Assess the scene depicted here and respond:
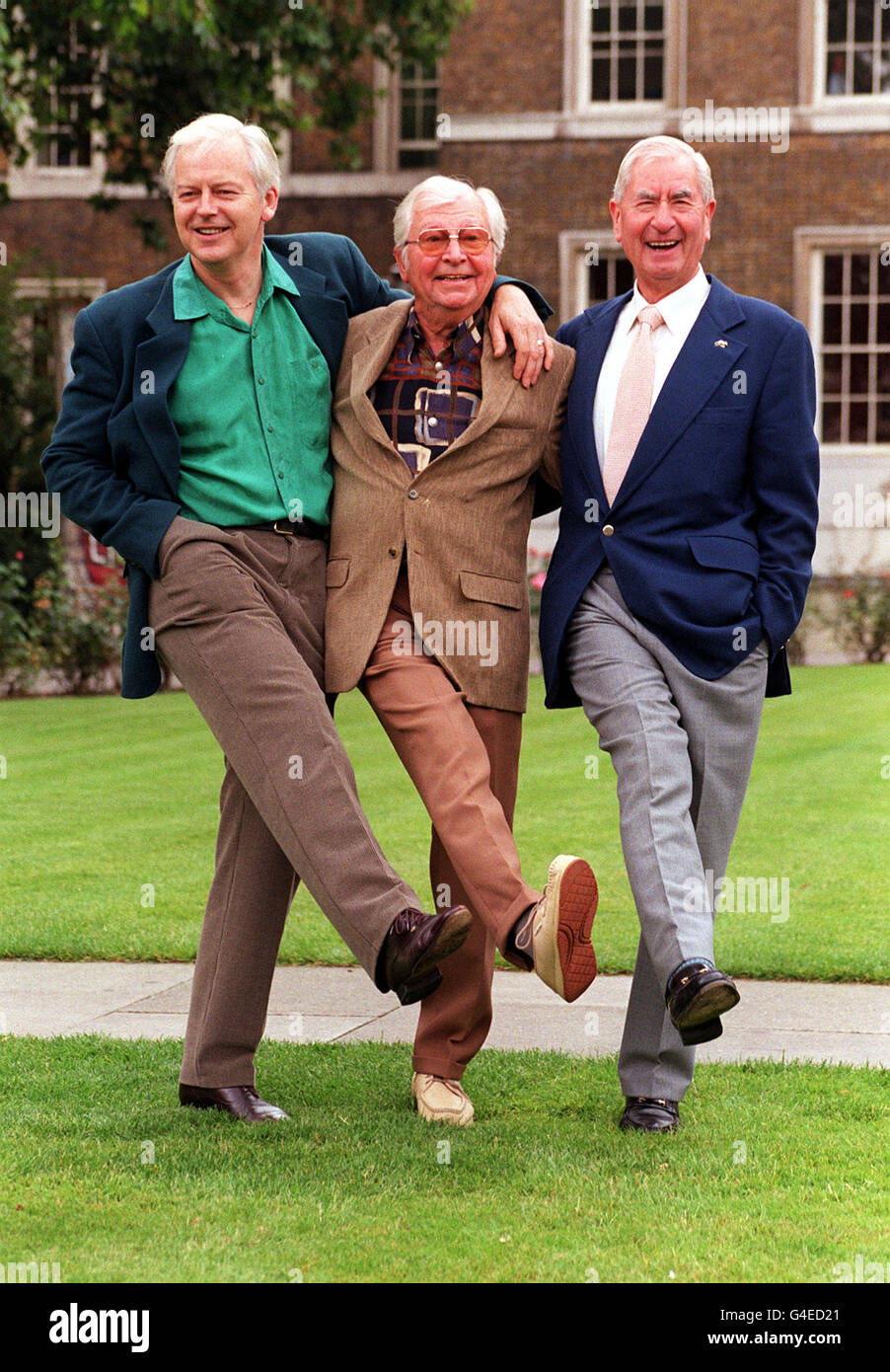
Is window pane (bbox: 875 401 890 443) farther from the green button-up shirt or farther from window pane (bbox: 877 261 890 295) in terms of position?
the green button-up shirt

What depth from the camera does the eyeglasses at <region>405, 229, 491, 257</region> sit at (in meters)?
4.30

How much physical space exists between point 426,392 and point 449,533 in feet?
1.22

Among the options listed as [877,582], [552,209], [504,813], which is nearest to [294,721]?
[504,813]

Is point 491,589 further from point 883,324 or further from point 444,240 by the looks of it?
point 883,324

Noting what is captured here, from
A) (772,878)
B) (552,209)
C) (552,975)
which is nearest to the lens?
(552,975)

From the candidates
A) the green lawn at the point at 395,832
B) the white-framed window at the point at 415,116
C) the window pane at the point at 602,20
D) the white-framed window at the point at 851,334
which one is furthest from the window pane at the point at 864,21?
the green lawn at the point at 395,832

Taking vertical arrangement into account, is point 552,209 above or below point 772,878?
above

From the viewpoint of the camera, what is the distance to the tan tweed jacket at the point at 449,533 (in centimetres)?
434

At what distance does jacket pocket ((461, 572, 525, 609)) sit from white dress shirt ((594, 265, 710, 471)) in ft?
1.23

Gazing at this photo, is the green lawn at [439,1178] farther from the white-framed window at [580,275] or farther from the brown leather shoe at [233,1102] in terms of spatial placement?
the white-framed window at [580,275]

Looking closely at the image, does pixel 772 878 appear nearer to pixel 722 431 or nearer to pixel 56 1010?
pixel 56 1010

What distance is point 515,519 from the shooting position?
176 inches

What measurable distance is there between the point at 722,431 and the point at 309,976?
2892 millimetres

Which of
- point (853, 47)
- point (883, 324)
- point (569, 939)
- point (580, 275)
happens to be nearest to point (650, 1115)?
point (569, 939)
